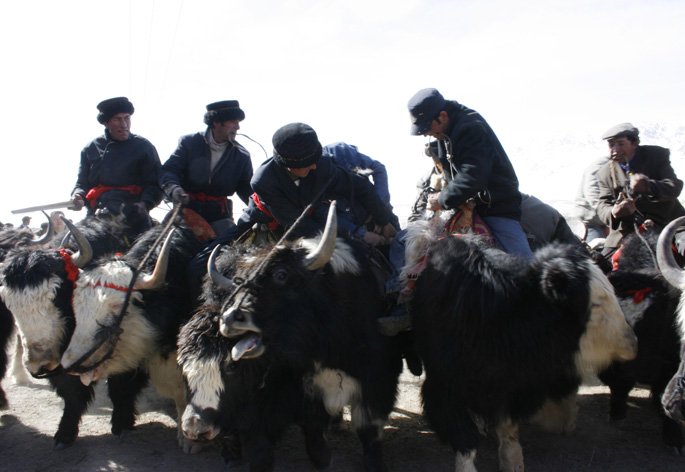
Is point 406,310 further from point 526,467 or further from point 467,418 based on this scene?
point 526,467

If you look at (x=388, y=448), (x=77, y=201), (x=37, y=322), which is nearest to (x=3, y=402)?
(x=37, y=322)

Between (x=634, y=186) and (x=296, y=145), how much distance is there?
2.63m

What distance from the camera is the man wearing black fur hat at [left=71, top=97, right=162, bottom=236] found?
17.4 feet

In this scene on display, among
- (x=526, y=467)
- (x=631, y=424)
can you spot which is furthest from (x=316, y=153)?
(x=631, y=424)

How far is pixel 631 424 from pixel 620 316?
1.60 metres

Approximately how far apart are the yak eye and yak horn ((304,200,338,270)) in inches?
5.3

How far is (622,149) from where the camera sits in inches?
177

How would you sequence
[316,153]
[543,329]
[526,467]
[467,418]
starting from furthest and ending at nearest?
1. [316,153]
2. [526,467]
3. [467,418]
4. [543,329]

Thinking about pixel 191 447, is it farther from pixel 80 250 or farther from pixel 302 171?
pixel 302 171

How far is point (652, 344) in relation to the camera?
3572mm

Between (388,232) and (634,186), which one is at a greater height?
(634,186)

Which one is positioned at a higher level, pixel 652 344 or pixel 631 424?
pixel 652 344

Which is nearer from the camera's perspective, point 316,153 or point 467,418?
point 467,418

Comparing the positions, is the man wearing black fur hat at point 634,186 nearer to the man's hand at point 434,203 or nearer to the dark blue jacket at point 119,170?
the man's hand at point 434,203
